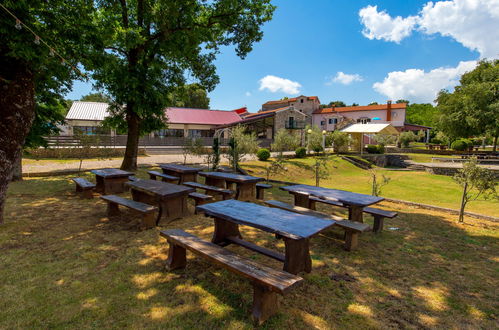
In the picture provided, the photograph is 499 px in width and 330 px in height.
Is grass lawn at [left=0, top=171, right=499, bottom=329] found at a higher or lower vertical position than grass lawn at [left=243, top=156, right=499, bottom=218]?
higher

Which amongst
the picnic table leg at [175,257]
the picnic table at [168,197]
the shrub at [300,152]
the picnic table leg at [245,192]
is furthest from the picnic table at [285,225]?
the shrub at [300,152]

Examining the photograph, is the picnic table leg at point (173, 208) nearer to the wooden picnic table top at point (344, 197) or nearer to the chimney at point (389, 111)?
the wooden picnic table top at point (344, 197)

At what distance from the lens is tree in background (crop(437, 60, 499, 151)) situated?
26109 mm

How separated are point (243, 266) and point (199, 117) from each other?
3490 cm

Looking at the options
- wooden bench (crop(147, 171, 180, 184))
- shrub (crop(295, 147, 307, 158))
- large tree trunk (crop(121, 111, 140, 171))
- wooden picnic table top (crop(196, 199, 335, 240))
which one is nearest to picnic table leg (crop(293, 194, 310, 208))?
wooden picnic table top (crop(196, 199, 335, 240))

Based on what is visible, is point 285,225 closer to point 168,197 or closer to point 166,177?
point 168,197

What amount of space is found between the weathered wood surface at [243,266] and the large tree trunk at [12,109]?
376 cm

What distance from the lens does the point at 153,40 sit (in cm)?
1183

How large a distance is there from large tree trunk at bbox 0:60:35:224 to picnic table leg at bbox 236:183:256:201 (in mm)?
5188

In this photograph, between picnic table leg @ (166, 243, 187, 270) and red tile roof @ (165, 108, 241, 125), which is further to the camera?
red tile roof @ (165, 108, 241, 125)

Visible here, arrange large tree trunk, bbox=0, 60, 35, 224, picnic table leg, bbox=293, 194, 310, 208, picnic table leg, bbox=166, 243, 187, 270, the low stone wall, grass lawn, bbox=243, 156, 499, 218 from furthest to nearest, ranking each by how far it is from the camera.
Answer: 1. the low stone wall
2. grass lawn, bbox=243, 156, 499, 218
3. picnic table leg, bbox=293, 194, 310, 208
4. large tree trunk, bbox=0, 60, 35, 224
5. picnic table leg, bbox=166, 243, 187, 270

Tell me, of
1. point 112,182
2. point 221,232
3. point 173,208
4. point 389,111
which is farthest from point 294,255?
point 389,111

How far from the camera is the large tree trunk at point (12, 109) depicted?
4609 mm

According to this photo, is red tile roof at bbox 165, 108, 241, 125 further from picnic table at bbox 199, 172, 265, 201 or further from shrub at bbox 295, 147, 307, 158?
picnic table at bbox 199, 172, 265, 201
